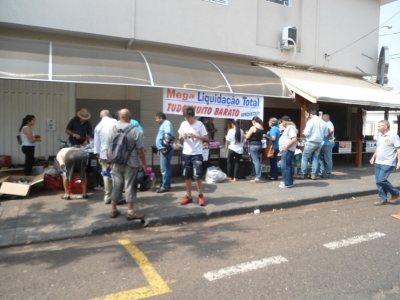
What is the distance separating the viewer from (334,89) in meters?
11.1

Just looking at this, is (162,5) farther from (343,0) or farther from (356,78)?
(356,78)

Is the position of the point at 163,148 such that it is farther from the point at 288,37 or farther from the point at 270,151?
the point at 288,37

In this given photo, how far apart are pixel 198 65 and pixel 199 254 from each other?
609 cm

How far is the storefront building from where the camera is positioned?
756cm

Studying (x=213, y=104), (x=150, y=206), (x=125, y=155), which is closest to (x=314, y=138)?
(x=213, y=104)

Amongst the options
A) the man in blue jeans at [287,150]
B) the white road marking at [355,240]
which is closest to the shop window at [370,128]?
the man in blue jeans at [287,150]

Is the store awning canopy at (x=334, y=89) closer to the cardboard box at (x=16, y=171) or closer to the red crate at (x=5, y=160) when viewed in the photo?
the cardboard box at (x=16, y=171)

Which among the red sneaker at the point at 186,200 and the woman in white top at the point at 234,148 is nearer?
the red sneaker at the point at 186,200

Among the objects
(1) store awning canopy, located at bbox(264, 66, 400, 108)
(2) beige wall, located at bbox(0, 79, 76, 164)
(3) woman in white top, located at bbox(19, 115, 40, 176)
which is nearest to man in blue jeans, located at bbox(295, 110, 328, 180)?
(1) store awning canopy, located at bbox(264, 66, 400, 108)

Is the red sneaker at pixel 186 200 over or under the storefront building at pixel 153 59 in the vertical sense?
under

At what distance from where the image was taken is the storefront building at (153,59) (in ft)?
24.8

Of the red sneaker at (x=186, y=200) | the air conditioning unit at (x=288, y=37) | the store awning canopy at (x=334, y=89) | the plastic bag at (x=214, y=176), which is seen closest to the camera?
the red sneaker at (x=186, y=200)

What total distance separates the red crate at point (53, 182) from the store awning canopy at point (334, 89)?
22.4 feet

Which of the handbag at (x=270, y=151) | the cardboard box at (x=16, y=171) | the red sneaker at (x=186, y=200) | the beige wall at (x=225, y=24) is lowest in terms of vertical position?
the red sneaker at (x=186, y=200)
